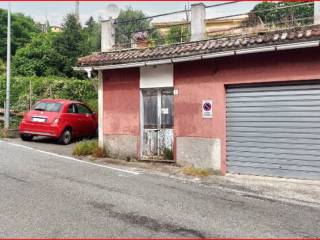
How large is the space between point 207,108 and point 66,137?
262 inches

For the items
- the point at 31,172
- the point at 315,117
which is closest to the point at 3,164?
the point at 31,172

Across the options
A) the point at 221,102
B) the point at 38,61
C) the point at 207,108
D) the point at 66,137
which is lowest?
the point at 66,137

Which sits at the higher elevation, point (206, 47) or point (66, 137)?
point (206, 47)

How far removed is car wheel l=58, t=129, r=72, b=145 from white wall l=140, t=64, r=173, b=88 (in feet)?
15.1

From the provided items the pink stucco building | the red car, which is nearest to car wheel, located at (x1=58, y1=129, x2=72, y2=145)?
the red car

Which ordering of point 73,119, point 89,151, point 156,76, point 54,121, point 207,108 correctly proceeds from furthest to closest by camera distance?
point 73,119 → point 54,121 → point 89,151 → point 156,76 → point 207,108

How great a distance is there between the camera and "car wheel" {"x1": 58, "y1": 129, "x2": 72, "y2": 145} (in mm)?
15664

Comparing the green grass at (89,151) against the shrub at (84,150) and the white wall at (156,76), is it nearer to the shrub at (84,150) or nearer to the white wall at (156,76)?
the shrub at (84,150)

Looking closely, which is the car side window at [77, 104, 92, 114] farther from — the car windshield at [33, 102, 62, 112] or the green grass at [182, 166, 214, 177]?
the green grass at [182, 166, 214, 177]

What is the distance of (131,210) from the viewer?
6.80 m

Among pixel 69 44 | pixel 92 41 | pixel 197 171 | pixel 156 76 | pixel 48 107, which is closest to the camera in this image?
pixel 197 171

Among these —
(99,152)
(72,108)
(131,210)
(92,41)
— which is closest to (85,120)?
(72,108)

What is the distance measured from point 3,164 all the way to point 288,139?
22.6ft

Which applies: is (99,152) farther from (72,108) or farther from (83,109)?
(83,109)
